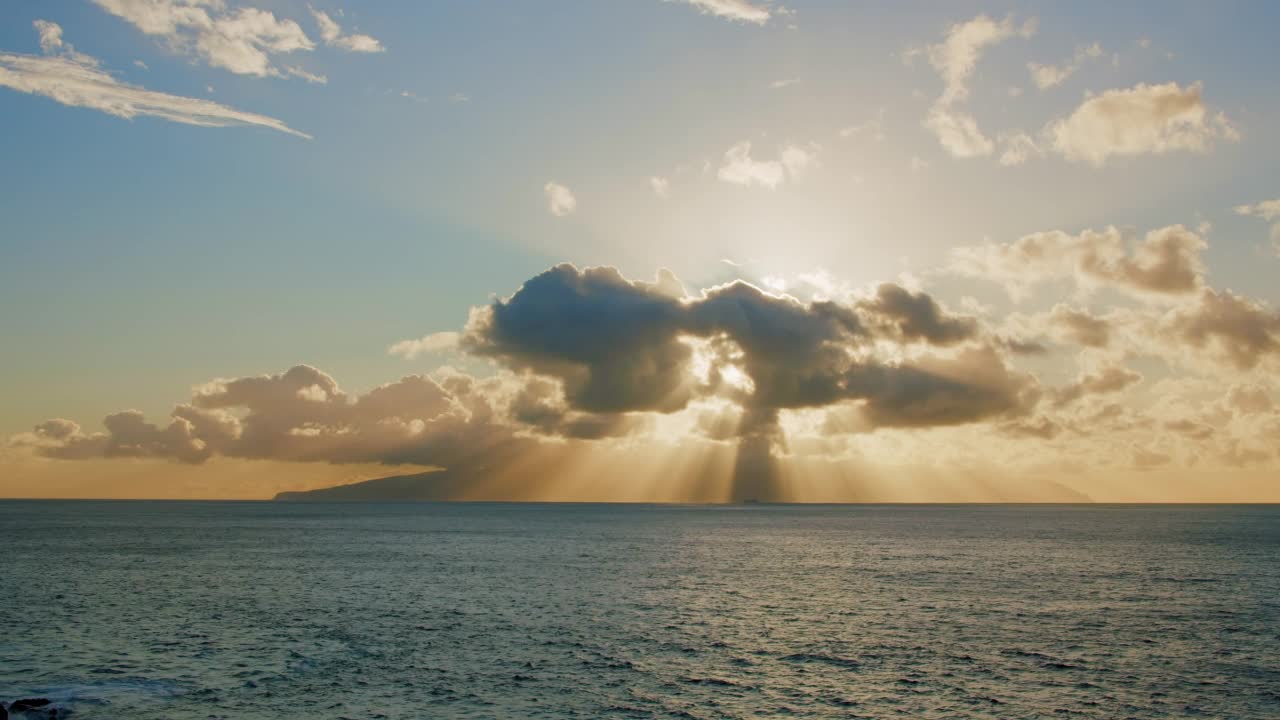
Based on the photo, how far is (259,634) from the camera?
210 feet

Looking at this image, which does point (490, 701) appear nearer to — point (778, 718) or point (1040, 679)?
point (778, 718)

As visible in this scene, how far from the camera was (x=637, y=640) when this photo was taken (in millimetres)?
63062

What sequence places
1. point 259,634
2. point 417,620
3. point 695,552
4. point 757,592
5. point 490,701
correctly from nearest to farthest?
1. point 490,701
2. point 259,634
3. point 417,620
4. point 757,592
5. point 695,552

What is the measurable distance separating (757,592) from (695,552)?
6736cm

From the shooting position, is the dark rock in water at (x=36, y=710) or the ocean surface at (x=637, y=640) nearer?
the dark rock in water at (x=36, y=710)

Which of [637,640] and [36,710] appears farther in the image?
[637,640]

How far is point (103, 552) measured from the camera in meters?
145

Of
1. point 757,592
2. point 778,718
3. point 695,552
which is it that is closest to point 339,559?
point 695,552

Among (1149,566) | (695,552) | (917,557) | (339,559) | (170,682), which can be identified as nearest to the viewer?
(170,682)

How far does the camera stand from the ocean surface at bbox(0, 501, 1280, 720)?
149 ft

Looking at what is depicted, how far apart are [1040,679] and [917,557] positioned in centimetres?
9816

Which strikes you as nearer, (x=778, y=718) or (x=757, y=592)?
(x=778, y=718)

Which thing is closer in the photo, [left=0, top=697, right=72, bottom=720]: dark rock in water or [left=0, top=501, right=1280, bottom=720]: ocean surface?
[left=0, top=697, right=72, bottom=720]: dark rock in water

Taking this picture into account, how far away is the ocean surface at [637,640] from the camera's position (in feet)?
149
